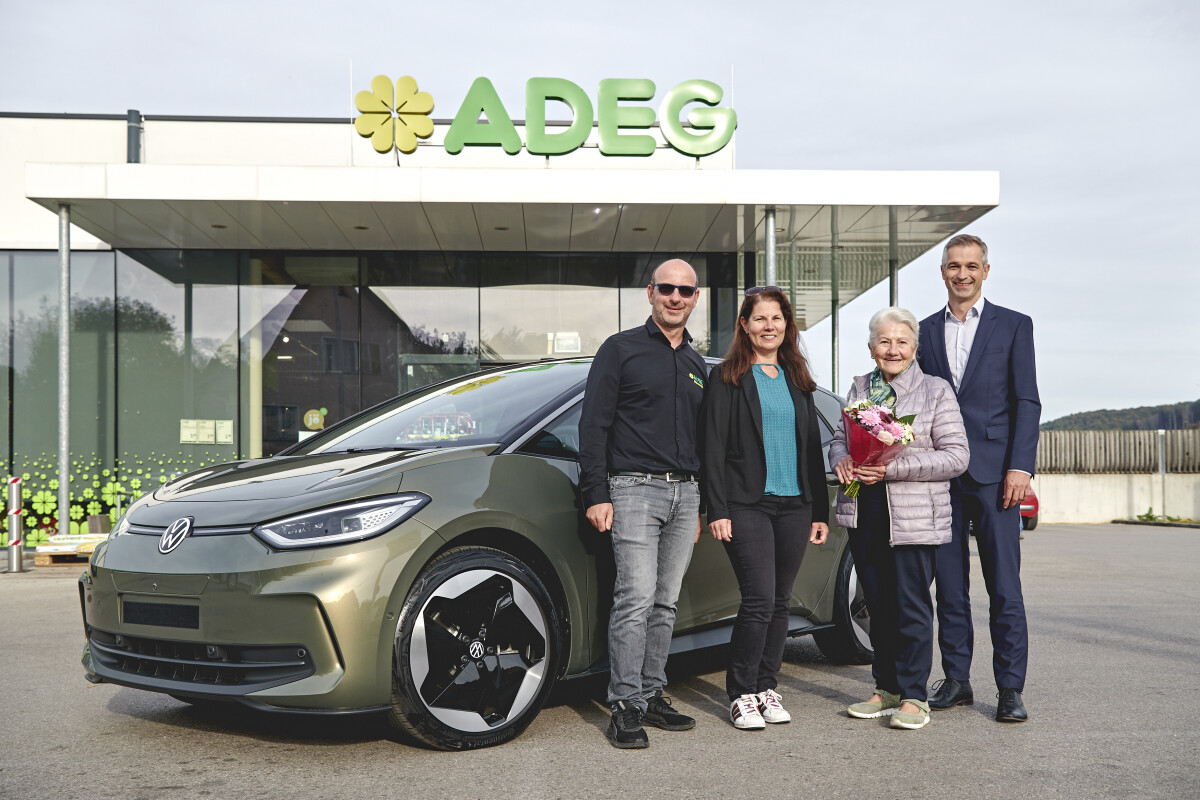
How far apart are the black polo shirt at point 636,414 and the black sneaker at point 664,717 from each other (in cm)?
95

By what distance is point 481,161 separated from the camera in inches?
619

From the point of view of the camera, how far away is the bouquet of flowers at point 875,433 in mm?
3998

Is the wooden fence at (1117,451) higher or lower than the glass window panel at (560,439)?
lower

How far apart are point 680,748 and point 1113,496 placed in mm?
19998

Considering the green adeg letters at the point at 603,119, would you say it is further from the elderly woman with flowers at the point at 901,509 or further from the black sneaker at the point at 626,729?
the black sneaker at the point at 626,729

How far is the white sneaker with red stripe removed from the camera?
4.04 m

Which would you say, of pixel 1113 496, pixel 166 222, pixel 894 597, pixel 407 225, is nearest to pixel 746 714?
pixel 894 597

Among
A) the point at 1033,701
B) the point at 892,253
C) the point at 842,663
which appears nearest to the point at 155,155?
the point at 892,253

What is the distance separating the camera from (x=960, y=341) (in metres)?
4.50

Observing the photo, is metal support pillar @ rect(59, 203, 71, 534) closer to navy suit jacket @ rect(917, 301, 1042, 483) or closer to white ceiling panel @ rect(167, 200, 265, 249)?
white ceiling panel @ rect(167, 200, 265, 249)

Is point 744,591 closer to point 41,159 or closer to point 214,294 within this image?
point 214,294

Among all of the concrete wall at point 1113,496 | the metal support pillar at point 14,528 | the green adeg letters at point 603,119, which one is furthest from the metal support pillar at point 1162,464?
the metal support pillar at point 14,528

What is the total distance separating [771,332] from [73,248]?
14085 mm

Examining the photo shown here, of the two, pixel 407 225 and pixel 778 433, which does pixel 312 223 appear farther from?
pixel 778 433
